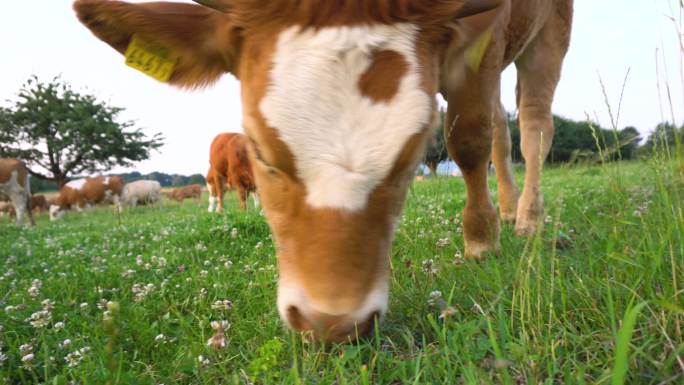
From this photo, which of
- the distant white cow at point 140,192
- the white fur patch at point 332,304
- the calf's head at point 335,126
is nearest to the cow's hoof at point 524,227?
the calf's head at point 335,126

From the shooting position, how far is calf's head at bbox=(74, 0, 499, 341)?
1.93m

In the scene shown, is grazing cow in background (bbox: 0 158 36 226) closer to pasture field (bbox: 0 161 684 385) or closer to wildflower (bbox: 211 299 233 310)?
pasture field (bbox: 0 161 684 385)

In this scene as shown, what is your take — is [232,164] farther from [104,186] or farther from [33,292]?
[104,186]

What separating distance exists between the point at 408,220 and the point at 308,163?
3182 mm

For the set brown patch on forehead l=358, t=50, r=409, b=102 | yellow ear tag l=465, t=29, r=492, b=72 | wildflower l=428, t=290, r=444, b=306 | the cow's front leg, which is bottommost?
wildflower l=428, t=290, r=444, b=306

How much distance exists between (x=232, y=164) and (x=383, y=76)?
45.0 feet

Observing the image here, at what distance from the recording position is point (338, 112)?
2021 mm

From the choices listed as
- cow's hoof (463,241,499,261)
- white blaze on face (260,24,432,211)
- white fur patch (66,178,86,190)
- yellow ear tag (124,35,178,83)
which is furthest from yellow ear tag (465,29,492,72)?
white fur patch (66,178,86,190)

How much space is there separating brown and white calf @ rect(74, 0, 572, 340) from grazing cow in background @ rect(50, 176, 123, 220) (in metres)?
27.3

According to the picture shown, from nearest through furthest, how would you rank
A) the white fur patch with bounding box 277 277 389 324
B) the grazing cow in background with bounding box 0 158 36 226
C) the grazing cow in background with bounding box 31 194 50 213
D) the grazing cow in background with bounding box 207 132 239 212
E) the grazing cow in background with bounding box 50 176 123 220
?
the white fur patch with bounding box 277 277 389 324, the grazing cow in background with bounding box 207 132 239 212, the grazing cow in background with bounding box 0 158 36 226, the grazing cow in background with bounding box 50 176 123 220, the grazing cow in background with bounding box 31 194 50 213

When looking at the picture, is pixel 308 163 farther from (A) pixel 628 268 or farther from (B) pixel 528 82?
(B) pixel 528 82

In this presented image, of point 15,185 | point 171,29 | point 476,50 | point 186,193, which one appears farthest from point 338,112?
point 186,193

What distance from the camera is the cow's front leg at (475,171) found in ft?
11.6

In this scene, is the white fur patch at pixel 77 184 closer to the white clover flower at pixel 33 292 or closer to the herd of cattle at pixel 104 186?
the herd of cattle at pixel 104 186
